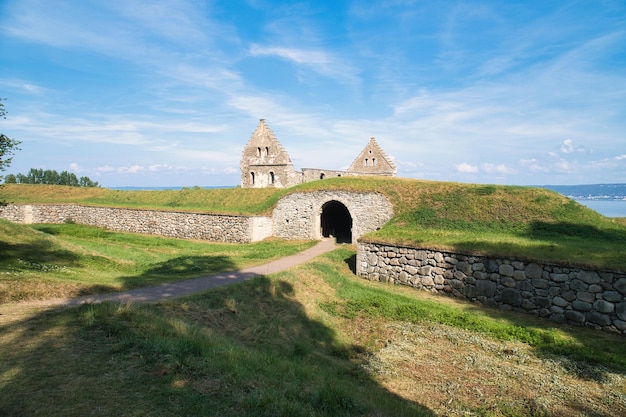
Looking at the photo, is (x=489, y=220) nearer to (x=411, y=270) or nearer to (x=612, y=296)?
(x=411, y=270)

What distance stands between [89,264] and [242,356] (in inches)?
430

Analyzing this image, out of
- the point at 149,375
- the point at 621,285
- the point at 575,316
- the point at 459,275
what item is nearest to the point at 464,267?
the point at 459,275

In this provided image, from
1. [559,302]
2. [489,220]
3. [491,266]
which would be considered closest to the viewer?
[559,302]

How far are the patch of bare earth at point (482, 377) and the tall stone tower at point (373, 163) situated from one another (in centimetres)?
3392

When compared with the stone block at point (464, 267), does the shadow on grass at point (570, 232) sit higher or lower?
higher

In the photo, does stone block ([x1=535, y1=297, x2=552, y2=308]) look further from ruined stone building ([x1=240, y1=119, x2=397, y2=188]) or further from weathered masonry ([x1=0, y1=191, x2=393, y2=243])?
ruined stone building ([x1=240, y1=119, x2=397, y2=188])

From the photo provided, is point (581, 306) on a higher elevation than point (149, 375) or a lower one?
lower

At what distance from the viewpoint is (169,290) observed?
12117 millimetres

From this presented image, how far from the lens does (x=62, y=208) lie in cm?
3612

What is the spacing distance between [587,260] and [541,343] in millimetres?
3815

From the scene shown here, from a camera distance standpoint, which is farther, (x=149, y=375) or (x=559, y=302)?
(x=559, y=302)

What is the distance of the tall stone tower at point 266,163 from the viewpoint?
39.3 m

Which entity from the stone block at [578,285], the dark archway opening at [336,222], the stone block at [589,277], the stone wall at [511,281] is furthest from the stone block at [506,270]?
the dark archway opening at [336,222]

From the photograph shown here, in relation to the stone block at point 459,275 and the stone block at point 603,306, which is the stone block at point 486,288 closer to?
the stone block at point 459,275
